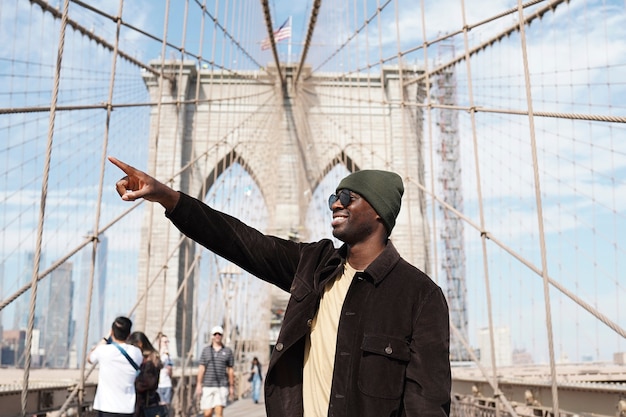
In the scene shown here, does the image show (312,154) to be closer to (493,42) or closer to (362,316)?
(493,42)

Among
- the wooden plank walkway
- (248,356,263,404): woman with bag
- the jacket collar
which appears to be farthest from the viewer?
(248,356,263,404): woman with bag

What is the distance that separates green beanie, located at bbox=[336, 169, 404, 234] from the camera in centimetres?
135

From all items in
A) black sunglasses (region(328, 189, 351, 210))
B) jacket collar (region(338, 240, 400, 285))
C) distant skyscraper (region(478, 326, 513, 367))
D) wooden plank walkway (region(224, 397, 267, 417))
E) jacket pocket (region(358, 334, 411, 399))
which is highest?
distant skyscraper (region(478, 326, 513, 367))

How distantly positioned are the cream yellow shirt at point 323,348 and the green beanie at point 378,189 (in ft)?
0.42

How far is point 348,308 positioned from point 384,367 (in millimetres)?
130

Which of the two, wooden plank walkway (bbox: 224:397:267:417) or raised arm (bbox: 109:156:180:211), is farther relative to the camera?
wooden plank walkway (bbox: 224:397:267:417)

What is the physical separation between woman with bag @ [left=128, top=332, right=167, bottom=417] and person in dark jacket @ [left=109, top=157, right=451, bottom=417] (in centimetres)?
259

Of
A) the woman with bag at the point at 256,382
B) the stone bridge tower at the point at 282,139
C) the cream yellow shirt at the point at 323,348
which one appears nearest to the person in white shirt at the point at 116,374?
the cream yellow shirt at the point at 323,348

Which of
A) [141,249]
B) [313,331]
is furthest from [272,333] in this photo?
[313,331]

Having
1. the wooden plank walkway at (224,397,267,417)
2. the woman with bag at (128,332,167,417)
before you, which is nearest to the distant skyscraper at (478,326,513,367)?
the wooden plank walkway at (224,397,267,417)

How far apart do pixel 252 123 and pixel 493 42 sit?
10096mm

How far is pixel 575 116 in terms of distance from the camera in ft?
11.0

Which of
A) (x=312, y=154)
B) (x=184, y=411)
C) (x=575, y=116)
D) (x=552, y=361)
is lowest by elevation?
(x=184, y=411)

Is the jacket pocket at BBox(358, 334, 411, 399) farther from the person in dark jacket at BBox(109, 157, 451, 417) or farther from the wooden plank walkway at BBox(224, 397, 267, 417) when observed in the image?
the wooden plank walkway at BBox(224, 397, 267, 417)
